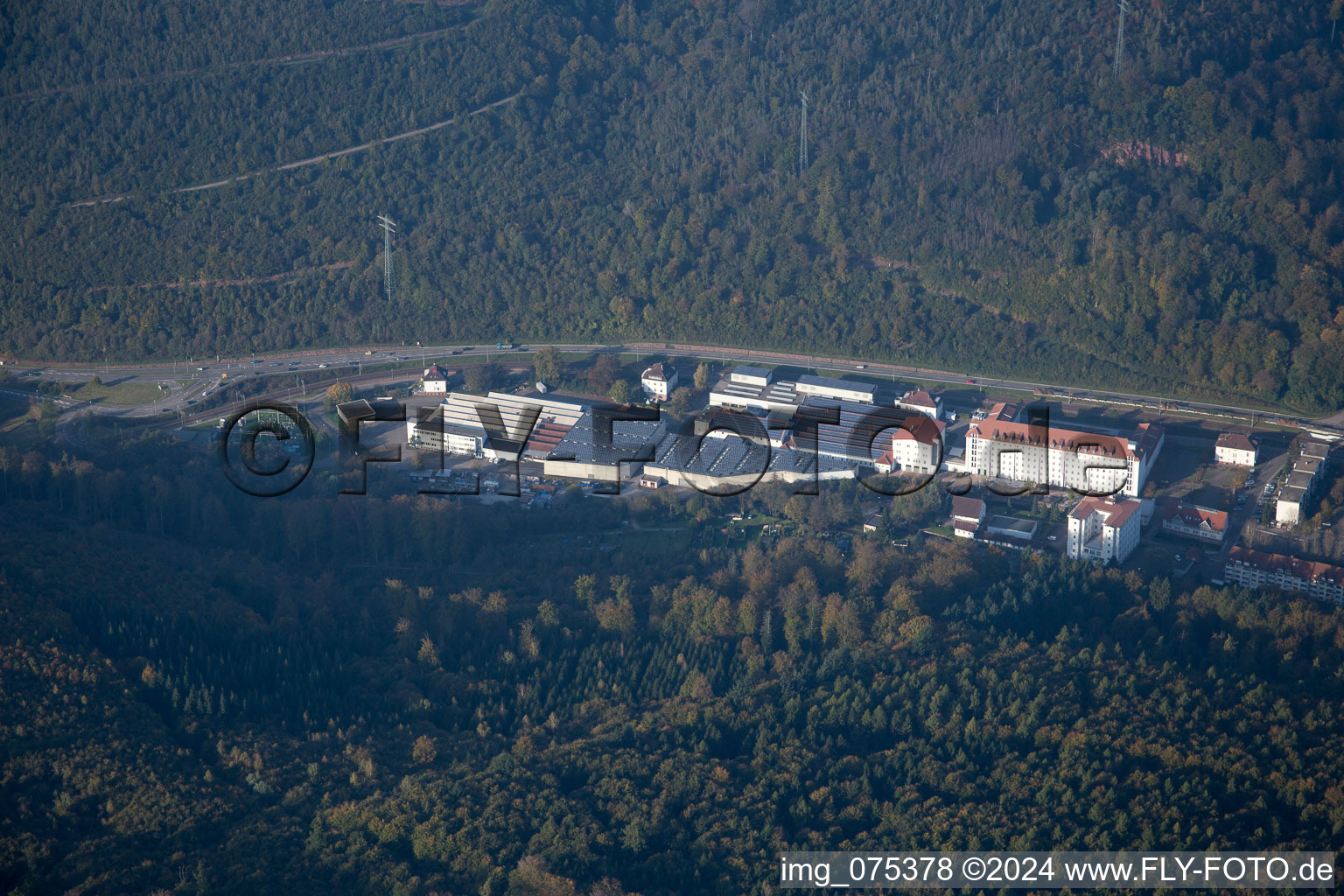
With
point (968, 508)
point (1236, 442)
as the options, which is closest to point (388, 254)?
point (968, 508)

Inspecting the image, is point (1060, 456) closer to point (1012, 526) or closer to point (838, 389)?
point (1012, 526)

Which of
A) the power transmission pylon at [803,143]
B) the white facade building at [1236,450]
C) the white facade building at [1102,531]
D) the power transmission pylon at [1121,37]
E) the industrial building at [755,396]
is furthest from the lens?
the power transmission pylon at [803,143]

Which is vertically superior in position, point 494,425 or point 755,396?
point 755,396

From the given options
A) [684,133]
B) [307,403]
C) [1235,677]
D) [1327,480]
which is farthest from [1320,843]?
[684,133]

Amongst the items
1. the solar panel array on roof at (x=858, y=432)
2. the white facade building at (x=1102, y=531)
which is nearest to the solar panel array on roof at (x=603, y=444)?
the solar panel array on roof at (x=858, y=432)

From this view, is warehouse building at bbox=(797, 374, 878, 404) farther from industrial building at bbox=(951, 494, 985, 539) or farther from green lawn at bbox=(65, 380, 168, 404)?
green lawn at bbox=(65, 380, 168, 404)

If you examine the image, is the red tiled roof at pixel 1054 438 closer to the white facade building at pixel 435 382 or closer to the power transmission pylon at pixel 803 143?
the power transmission pylon at pixel 803 143
